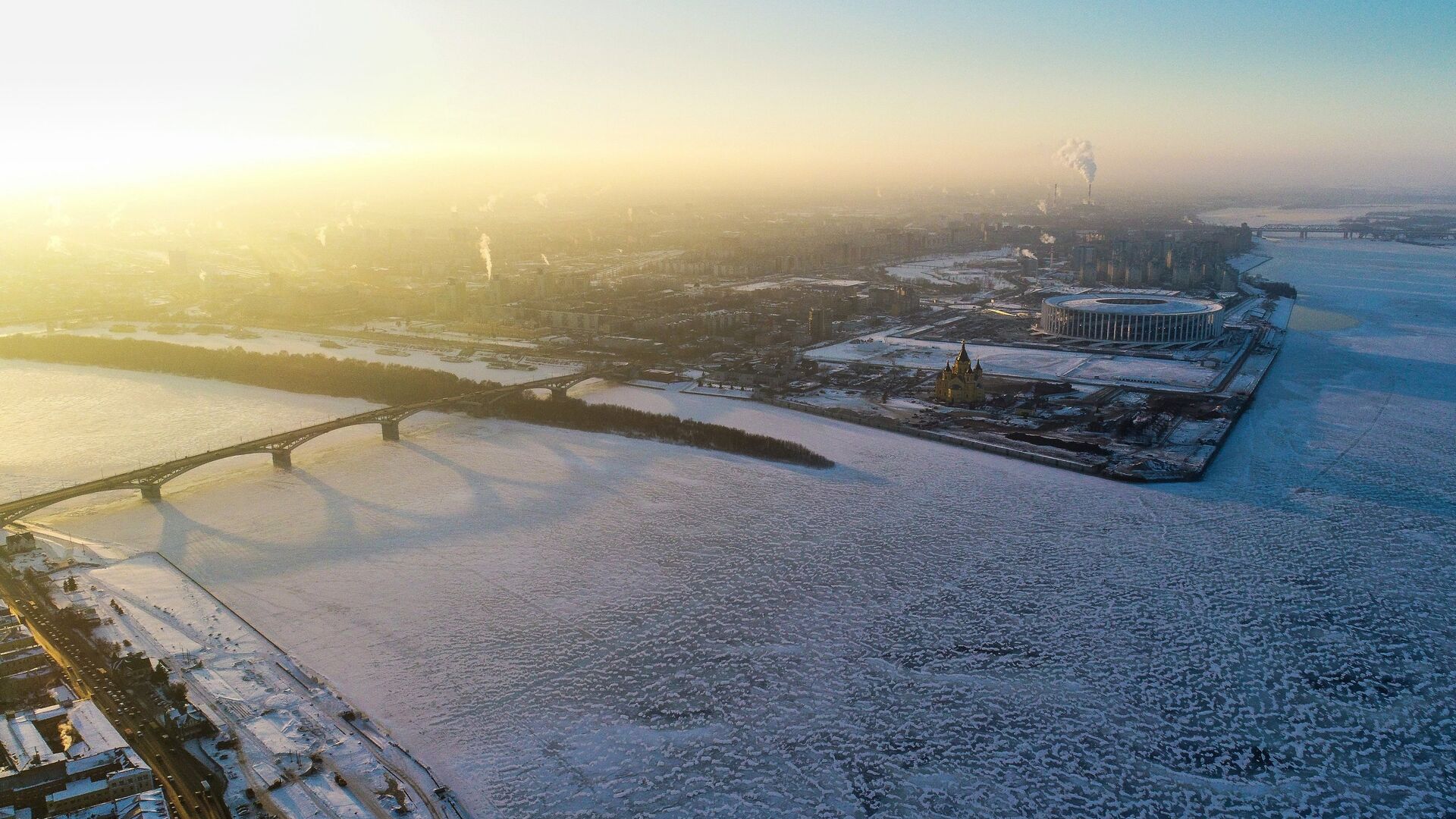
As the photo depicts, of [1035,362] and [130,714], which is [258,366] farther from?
[1035,362]

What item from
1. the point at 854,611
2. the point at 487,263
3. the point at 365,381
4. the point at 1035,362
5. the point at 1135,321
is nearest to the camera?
the point at 854,611

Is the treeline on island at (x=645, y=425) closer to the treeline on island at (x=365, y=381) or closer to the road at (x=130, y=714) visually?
the treeline on island at (x=365, y=381)

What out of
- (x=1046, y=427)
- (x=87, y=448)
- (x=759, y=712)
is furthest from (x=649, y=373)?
(x=759, y=712)

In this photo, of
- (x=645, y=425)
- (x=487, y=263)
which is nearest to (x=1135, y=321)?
(x=645, y=425)

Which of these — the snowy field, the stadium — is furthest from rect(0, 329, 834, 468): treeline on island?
the stadium

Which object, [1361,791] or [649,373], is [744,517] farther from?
[649,373]

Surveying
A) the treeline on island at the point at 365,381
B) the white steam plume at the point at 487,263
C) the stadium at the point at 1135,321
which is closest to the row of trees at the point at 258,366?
the treeline on island at the point at 365,381
